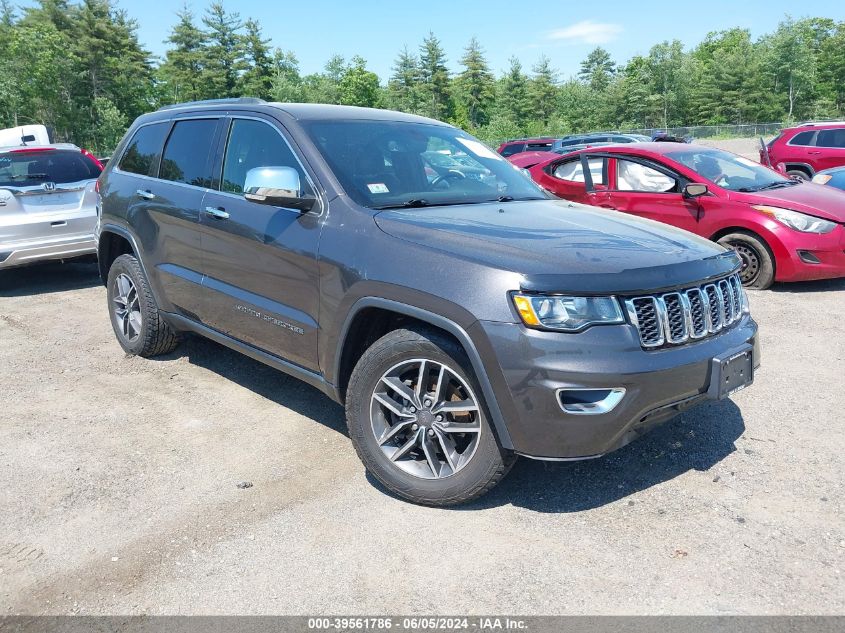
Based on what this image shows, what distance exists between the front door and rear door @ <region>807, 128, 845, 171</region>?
1542 cm

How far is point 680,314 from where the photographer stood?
3.08 metres

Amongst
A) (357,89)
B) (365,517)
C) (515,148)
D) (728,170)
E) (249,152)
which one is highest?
(357,89)

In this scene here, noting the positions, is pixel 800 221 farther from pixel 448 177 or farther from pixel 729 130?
pixel 729 130

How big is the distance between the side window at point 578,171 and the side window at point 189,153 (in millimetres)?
5149

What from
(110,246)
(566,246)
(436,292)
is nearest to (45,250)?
(110,246)

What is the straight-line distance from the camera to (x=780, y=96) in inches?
2714

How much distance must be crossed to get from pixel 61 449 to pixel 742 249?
6622 millimetres

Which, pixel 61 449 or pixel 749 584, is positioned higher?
pixel 61 449

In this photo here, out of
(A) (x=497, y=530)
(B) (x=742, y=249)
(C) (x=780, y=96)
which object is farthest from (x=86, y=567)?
(C) (x=780, y=96)

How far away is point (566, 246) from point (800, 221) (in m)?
5.21

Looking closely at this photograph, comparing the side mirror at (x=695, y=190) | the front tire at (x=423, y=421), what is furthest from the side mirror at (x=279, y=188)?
the side mirror at (x=695, y=190)

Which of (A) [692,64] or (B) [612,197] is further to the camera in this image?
(A) [692,64]

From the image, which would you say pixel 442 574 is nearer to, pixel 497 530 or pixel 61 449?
pixel 497 530

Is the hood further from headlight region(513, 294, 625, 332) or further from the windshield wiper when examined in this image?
the windshield wiper
